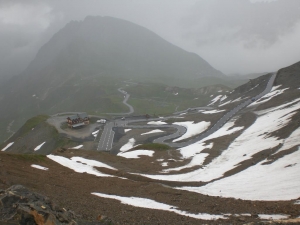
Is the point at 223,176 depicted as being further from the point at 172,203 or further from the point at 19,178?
the point at 19,178

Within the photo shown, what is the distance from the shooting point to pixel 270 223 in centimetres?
1460

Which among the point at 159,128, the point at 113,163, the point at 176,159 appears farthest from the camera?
the point at 159,128

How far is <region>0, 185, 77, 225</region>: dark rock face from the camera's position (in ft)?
44.1

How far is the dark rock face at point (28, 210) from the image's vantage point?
13430 mm

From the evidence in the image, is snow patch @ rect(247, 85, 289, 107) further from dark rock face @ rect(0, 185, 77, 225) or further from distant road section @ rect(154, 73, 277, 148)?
dark rock face @ rect(0, 185, 77, 225)

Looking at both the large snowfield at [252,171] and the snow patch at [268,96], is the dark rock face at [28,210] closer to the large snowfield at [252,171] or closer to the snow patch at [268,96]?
the large snowfield at [252,171]

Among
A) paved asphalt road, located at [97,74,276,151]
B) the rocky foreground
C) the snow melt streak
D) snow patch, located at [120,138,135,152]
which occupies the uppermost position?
the rocky foreground

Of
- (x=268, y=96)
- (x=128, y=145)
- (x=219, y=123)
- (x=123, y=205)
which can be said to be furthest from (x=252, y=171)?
(x=268, y=96)

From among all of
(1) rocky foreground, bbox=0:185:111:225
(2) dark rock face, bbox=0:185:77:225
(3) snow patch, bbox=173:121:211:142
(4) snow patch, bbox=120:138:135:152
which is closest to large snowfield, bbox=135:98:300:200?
(1) rocky foreground, bbox=0:185:111:225

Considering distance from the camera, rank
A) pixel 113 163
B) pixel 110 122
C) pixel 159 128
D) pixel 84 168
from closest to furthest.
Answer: pixel 84 168, pixel 113 163, pixel 159 128, pixel 110 122

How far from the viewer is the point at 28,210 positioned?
13.7m

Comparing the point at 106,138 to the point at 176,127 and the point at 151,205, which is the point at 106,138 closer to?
the point at 176,127

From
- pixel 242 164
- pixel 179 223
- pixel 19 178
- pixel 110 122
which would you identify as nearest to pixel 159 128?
pixel 110 122

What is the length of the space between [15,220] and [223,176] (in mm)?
29768
